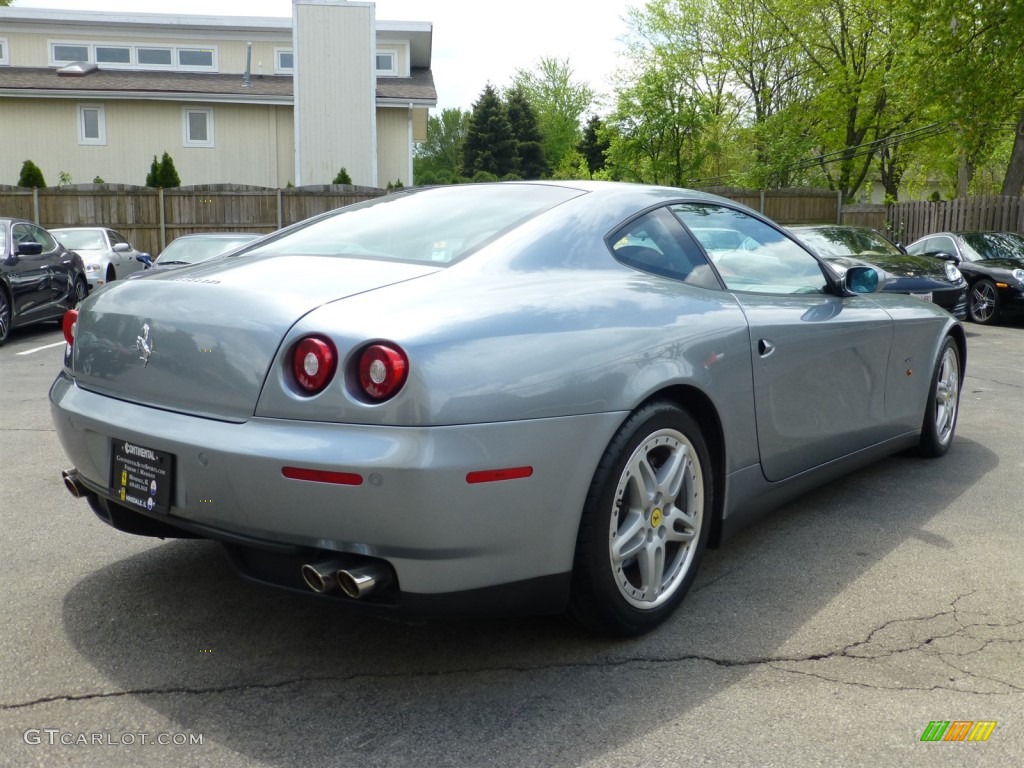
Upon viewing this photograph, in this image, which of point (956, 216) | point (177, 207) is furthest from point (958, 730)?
point (177, 207)

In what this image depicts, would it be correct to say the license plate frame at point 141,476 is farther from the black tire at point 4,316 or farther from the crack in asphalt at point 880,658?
the black tire at point 4,316

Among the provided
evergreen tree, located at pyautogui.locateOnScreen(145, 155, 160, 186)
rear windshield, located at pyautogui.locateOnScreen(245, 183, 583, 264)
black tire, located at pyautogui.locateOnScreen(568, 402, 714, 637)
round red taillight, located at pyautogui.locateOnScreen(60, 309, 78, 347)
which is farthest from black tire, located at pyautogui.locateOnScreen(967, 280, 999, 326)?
evergreen tree, located at pyautogui.locateOnScreen(145, 155, 160, 186)

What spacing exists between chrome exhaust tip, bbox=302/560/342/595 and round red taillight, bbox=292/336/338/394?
43 centimetres

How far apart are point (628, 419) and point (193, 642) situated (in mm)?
1423

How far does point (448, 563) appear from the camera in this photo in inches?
97.6

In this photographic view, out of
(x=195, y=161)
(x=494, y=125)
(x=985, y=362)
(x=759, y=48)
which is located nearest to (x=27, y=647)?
(x=985, y=362)

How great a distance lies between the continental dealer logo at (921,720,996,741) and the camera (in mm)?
2459

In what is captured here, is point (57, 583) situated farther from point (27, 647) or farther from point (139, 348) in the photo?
point (139, 348)

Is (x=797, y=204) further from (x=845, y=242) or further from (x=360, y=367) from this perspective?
(x=360, y=367)

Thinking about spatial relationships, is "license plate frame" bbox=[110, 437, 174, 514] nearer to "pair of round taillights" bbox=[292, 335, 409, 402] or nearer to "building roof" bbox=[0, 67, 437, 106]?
"pair of round taillights" bbox=[292, 335, 409, 402]

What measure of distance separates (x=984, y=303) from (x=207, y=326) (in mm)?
13103

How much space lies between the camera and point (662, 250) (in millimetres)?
3418

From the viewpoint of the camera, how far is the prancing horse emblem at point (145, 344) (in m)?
2.80

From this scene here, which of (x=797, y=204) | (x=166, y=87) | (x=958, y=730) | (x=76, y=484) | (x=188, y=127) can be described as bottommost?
(x=958, y=730)
